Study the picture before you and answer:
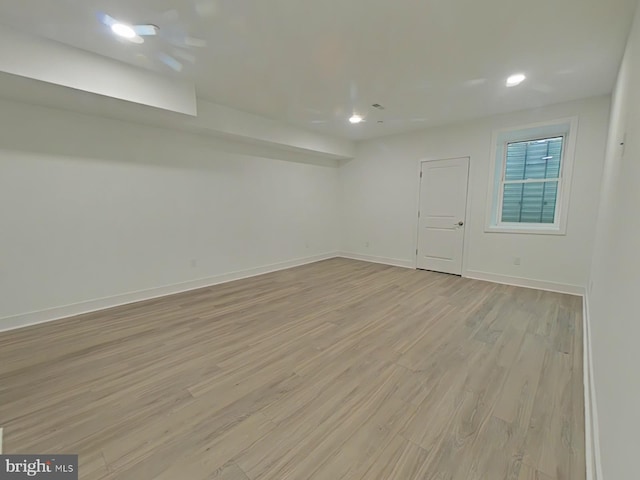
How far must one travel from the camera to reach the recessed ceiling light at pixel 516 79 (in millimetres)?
3010

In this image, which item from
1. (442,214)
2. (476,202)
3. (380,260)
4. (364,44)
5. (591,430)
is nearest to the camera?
(591,430)

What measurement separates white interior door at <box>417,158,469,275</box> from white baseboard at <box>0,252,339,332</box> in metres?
3.01

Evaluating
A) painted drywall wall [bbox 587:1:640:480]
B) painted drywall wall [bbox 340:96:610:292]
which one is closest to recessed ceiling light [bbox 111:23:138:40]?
painted drywall wall [bbox 587:1:640:480]

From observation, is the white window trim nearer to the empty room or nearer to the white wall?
the empty room

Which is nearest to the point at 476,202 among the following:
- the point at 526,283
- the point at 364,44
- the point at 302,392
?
the point at 526,283

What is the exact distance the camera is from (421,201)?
5.40 metres

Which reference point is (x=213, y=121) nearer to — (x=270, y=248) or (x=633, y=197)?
(x=270, y=248)

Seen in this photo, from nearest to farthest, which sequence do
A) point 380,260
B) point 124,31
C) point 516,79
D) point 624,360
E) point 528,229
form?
point 624,360 → point 124,31 → point 516,79 → point 528,229 → point 380,260

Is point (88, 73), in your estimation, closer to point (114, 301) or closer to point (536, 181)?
point (114, 301)

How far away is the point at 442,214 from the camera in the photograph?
5.14m

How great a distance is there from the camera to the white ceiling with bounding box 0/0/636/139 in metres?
1.99

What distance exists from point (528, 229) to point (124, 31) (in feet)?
17.9

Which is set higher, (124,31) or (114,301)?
(124,31)

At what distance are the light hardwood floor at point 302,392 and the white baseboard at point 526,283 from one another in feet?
2.27
